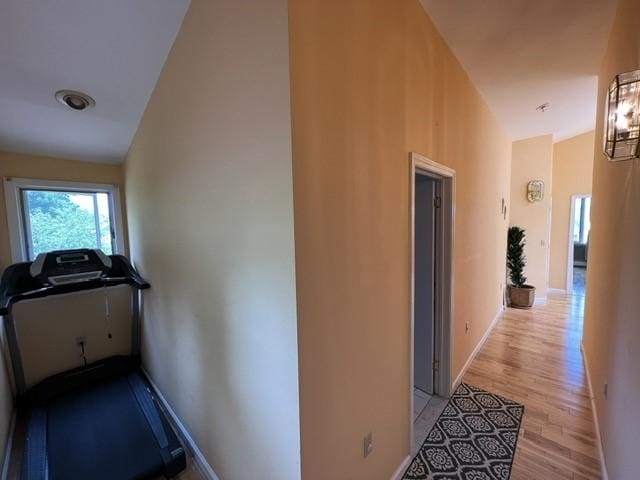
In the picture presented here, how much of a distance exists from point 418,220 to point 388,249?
1044 mm

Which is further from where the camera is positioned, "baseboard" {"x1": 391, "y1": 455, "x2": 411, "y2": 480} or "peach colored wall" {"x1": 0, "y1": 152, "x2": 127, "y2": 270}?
"peach colored wall" {"x1": 0, "y1": 152, "x2": 127, "y2": 270}

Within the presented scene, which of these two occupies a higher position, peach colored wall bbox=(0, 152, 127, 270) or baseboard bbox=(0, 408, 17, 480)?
peach colored wall bbox=(0, 152, 127, 270)

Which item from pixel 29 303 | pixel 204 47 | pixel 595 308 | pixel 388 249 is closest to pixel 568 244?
pixel 595 308

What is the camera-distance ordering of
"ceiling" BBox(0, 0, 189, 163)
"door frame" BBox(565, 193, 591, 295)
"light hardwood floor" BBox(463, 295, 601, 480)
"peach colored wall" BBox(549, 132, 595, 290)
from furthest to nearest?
"door frame" BBox(565, 193, 591, 295), "peach colored wall" BBox(549, 132, 595, 290), "light hardwood floor" BBox(463, 295, 601, 480), "ceiling" BBox(0, 0, 189, 163)

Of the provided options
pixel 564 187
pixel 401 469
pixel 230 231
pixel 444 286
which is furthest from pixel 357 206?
pixel 564 187

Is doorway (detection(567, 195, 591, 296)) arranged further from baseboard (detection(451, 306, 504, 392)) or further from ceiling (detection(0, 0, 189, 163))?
ceiling (detection(0, 0, 189, 163))

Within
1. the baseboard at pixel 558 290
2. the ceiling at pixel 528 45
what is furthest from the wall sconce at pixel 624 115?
the baseboard at pixel 558 290

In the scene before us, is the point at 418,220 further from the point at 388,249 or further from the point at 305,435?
the point at 305,435

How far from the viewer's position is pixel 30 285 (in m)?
2.18

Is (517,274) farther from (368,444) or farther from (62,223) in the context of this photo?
(62,223)

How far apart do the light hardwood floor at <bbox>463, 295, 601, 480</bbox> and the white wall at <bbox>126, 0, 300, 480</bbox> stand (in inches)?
66.4

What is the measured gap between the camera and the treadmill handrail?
6.40 feet

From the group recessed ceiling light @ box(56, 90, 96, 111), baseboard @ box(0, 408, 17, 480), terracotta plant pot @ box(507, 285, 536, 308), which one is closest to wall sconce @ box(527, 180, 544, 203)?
terracotta plant pot @ box(507, 285, 536, 308)

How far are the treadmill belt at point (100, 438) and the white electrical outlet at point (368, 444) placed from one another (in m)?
1.28
